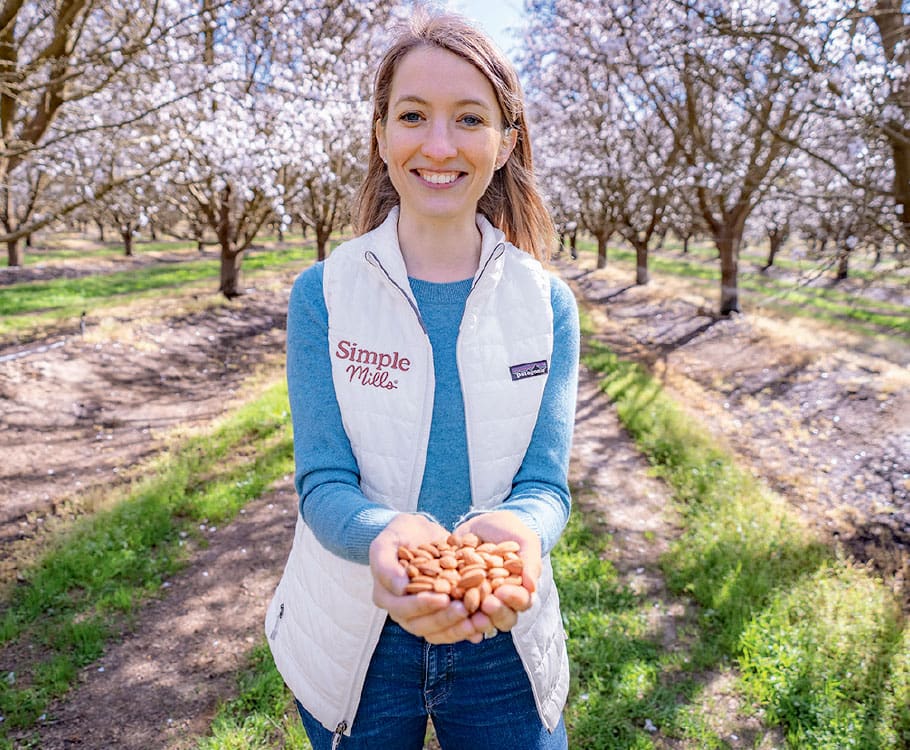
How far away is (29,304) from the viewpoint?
15883mm

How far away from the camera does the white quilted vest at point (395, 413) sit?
1.62m

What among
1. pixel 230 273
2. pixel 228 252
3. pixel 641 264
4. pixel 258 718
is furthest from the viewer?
pixel 641 264

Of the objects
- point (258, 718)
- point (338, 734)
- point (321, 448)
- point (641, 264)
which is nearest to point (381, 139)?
point (321, 448)

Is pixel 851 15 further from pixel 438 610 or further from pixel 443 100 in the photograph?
pixel 438 610

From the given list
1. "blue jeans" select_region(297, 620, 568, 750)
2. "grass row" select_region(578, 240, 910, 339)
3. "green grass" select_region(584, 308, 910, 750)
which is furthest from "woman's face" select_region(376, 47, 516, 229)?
"grass row" select_region(578, 240, 910, 339)

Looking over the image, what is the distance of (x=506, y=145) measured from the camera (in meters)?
1.87

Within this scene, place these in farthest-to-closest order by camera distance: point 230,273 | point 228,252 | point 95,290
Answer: point 95,290 < point 230,273 < point 228,252

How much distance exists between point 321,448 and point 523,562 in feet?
1.84

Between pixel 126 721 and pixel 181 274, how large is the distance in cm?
2325

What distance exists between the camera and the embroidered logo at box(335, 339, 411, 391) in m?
1.63

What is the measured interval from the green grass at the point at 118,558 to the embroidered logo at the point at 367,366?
137 inches

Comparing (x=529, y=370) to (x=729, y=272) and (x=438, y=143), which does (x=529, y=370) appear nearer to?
(x=438, y=143)

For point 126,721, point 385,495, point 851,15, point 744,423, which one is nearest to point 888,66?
point 851,15

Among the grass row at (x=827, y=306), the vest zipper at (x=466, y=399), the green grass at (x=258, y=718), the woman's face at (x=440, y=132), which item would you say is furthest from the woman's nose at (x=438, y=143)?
the grass row at (x=827, y=306)
